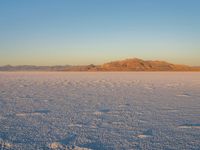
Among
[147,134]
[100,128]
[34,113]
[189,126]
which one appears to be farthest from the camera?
[34,113]

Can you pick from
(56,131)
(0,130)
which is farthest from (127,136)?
(0,130)

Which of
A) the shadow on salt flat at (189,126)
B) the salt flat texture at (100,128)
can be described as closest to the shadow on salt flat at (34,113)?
the salt flat texture at (100,128)

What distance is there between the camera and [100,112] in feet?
16.1

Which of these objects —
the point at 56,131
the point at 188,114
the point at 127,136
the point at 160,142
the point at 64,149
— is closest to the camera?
the point at 64,149

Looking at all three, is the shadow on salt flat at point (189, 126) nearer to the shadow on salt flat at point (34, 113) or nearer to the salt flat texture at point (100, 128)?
the salt flat texture at point (100, 128)

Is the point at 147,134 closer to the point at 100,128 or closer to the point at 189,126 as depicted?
the point at 100,128

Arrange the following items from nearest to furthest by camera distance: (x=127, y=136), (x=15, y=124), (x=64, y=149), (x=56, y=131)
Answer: (x=64, y=149), (x=127, y=136), (x=56, y=131), (x=15, y=124)

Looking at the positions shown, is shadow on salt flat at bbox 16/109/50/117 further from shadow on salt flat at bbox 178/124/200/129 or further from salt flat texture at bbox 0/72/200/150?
shadow on salt flat at bbox 178/124/200/129

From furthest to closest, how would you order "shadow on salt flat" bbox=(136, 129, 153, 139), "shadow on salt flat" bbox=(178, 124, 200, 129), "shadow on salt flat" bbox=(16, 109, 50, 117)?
1. "shadow on salt flat" bbox=(16, 109, 50, 117)
2. "shadow on salt flat" bbox=(178, 124, 200, 129)
3. "shadow on salt flat" bbox=(136, 129, 153, 139)

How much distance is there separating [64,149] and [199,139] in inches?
60.4

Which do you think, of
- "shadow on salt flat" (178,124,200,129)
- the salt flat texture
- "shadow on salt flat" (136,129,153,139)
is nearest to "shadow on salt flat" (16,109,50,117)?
the salt flat texture

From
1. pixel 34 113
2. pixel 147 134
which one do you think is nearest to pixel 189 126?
pixel 147 134

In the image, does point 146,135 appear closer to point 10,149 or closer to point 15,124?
point 10,149

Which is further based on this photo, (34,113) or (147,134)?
(34,113)
